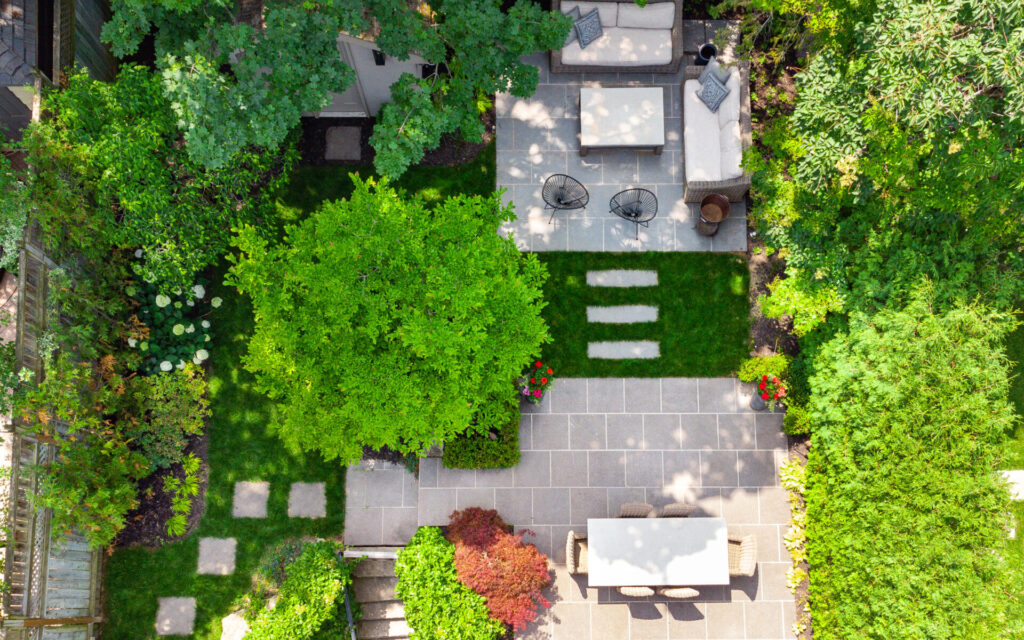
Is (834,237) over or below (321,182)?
below

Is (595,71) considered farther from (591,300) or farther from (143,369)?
(143,369)

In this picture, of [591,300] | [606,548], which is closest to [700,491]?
[606,548]

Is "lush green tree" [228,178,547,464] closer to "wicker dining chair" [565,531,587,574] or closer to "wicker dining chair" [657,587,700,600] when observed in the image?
"wicker dining chair" [565,531,587,574]

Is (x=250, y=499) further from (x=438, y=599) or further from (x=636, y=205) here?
(x=636, y=205)

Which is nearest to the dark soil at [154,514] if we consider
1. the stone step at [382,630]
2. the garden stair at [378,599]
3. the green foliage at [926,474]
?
the garden stair at [378,599]

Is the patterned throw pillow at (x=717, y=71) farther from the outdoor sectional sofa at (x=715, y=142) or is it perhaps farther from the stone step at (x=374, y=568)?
the stone step at (x=374, y=568)

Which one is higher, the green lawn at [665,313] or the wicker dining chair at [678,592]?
the green lawn at [665,313]
